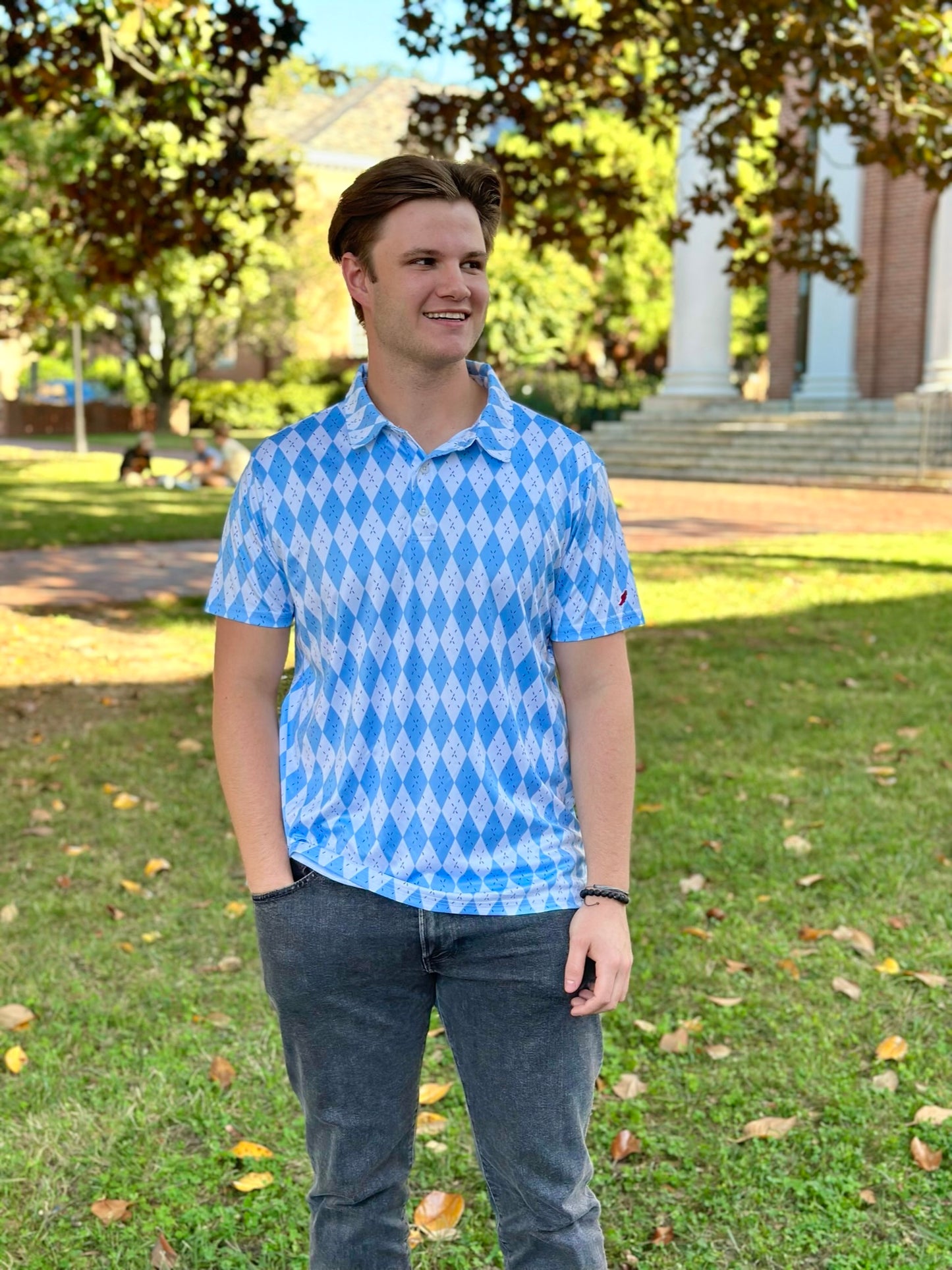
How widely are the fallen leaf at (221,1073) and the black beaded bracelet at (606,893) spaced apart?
204cm

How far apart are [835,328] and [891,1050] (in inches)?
937

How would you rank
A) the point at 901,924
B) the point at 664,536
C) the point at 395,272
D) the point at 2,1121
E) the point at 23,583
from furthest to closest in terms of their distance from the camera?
the point at 664,536 < the point at 23,583 < the point at 901,924 < the point at 2,1121 < the point at 395,272

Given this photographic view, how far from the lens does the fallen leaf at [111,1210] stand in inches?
119

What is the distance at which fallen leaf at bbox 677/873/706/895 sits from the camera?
4.85 m

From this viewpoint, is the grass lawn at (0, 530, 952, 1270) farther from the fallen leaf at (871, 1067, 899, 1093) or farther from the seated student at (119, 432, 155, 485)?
the seated student at (119, 432, 155, 485)

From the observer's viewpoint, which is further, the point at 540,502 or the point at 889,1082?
the point at 889,1082

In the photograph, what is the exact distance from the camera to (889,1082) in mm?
3543

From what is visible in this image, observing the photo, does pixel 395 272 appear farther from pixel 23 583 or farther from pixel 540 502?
pixel 23 583

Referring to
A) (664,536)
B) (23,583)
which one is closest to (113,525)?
(23,583)

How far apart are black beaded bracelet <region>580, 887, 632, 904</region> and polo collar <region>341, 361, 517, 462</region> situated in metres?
0.59

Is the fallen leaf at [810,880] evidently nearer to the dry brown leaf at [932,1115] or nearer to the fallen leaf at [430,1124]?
the dry brown leaf at [932,1115]

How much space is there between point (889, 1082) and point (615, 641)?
7.05 feet

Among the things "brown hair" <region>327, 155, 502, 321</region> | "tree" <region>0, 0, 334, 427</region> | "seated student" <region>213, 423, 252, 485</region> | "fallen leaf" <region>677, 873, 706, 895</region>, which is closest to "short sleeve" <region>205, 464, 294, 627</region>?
"brown hair" <region>327, 155, 502, 321</region>

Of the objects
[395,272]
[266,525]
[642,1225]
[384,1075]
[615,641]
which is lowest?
[642,1225]
